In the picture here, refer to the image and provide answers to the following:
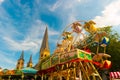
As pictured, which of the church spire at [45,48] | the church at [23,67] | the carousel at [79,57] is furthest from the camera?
the church spire at [45,48]

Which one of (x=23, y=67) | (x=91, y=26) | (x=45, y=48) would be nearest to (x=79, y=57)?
(x=91, y=26)

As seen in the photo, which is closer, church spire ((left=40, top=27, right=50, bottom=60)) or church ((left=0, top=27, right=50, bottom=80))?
church ((left=0, top=27, right=50, bottom=80))

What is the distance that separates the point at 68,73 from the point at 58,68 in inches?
71.1

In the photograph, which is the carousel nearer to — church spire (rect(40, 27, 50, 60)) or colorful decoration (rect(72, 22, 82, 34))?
colorful decoration (rect(72, 22, 82, 34))

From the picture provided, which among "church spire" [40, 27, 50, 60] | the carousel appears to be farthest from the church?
the carousel

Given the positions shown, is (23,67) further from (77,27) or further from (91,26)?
(91,26)

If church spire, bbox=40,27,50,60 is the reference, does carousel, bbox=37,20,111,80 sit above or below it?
below

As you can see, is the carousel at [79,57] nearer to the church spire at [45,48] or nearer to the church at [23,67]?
the church at [23,67]

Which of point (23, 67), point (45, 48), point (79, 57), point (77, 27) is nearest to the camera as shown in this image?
point (79, 57)

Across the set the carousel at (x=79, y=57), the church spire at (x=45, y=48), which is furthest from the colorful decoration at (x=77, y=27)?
the church spire at (x=45, y=48)

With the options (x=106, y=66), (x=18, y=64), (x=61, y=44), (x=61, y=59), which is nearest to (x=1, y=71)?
(x=61, y=44)

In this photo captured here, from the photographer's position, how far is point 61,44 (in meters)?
17.1

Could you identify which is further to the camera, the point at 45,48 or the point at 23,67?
the point at 45,48

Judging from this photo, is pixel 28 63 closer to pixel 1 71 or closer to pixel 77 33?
pixel 1 71
